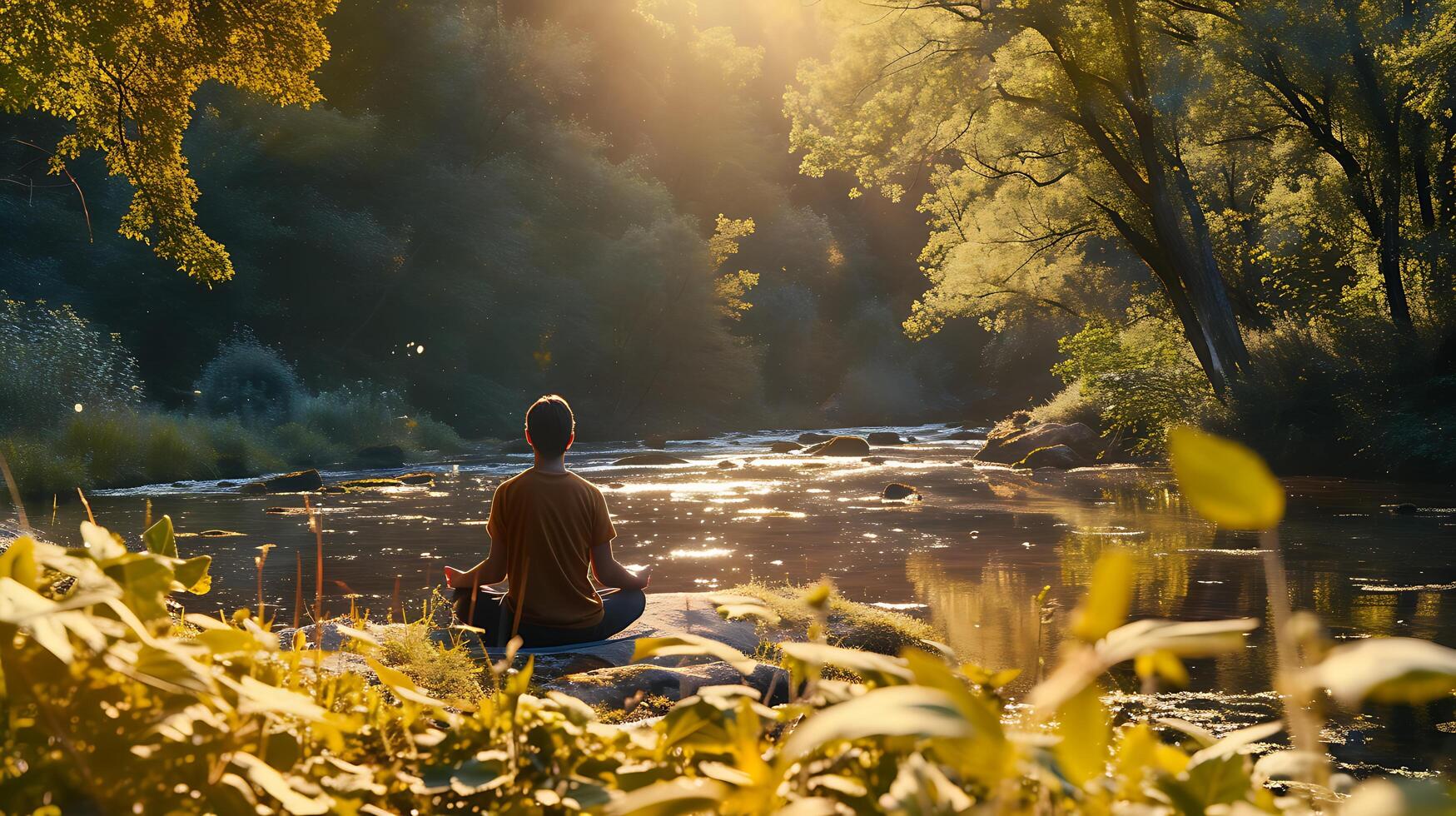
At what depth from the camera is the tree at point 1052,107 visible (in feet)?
73.7

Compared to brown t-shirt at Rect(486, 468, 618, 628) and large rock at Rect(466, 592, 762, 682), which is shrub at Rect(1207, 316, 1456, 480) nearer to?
large rock at Rect(466, 592, 762, 682)

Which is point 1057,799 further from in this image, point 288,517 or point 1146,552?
point 288,517

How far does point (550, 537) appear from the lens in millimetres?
6633

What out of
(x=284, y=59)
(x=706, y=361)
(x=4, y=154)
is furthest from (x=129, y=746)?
(x=706, y=361)

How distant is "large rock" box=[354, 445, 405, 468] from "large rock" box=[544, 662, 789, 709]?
2547cm

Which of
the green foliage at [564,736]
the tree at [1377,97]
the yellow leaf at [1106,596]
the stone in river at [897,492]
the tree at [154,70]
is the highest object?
the tree at [1377,97]

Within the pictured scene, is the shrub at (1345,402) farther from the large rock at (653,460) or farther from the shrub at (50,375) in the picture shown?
the shrub at (50,375)

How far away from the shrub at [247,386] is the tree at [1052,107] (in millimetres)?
16205

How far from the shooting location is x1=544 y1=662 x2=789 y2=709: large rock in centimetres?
588

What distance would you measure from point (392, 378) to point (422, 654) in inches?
1529

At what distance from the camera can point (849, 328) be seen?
64.6 metres

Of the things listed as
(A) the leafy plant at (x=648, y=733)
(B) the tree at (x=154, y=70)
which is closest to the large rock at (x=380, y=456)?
(B) the tree at (x=154, y=70)

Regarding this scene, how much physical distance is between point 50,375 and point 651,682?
2272cm

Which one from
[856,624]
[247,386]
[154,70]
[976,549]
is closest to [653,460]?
[247,386]
